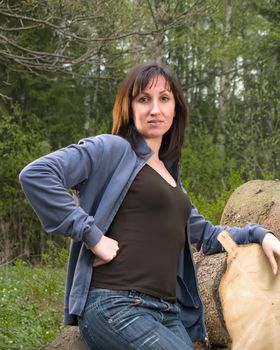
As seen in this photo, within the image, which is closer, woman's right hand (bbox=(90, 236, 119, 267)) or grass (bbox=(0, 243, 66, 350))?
woman's right hand (bbox=(90, 236, 119, 267))

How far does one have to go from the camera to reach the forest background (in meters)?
12.0

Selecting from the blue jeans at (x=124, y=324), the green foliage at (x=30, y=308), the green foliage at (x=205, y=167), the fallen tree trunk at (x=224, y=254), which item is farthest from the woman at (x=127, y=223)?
the green foliage at (x=205, y=167)

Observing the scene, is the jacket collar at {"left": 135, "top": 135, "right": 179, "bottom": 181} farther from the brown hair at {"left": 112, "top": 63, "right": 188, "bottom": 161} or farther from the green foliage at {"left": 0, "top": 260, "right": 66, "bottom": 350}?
the green foliage at {"left": 0, "top": 260, "right": 66, "bottom": 350}

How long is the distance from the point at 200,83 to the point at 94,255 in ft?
52.6

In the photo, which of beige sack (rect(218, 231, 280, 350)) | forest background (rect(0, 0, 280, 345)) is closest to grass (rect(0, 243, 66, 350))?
beige sack (rect(218, 231, 280, 350))

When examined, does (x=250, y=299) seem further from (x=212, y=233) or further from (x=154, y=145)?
(x=154, y=145)

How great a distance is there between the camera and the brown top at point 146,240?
2.47 m

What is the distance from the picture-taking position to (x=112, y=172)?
2594 mm

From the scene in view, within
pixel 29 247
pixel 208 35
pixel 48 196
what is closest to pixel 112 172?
pixel 48 196

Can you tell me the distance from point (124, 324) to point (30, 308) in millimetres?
3766

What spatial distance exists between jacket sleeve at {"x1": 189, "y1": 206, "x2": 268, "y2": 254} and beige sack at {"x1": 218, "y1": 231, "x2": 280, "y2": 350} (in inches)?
2.3

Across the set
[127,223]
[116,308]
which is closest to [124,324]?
[116,308]

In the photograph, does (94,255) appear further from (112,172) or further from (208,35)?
(208,35)

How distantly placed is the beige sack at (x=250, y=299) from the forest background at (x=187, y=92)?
6.91 m
